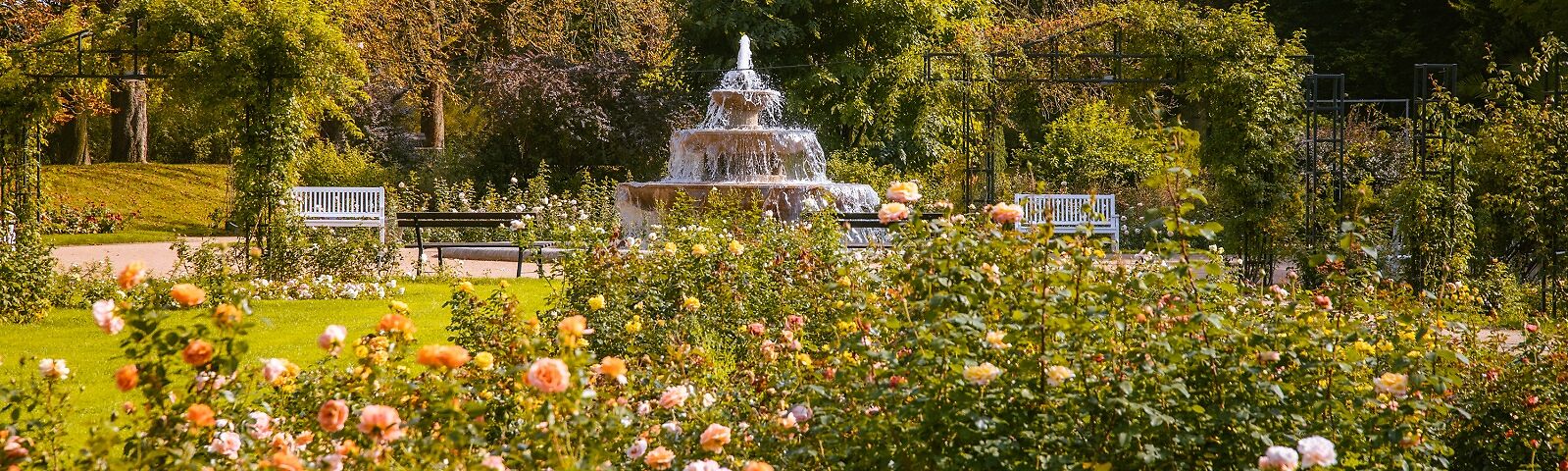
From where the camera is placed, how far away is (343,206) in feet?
→ 48.9

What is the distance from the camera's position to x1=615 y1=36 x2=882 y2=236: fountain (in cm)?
1255

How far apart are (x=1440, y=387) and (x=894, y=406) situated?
1.23 meters

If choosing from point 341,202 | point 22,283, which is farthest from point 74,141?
point 22,283

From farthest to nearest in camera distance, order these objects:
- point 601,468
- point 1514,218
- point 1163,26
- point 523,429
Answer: point 1163,26
point 1514,218
point 523,429
point 601,468

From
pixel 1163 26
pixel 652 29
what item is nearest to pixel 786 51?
pixel 652 29

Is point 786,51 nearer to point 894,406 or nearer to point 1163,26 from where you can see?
point 1163,26

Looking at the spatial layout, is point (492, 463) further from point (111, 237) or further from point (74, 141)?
point (74, 141)

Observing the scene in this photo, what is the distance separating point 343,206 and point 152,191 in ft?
24.0

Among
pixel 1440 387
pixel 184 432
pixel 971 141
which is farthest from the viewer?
pixel 971 141

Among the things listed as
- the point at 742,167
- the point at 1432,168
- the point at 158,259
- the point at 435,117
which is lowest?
the point at 158,259

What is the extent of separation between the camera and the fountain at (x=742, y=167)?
1255 centimetres

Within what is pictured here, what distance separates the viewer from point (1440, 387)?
116 inches

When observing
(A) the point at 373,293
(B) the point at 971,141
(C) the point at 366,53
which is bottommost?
(A) the point at 373,293

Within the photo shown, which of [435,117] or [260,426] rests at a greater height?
[435,117]
